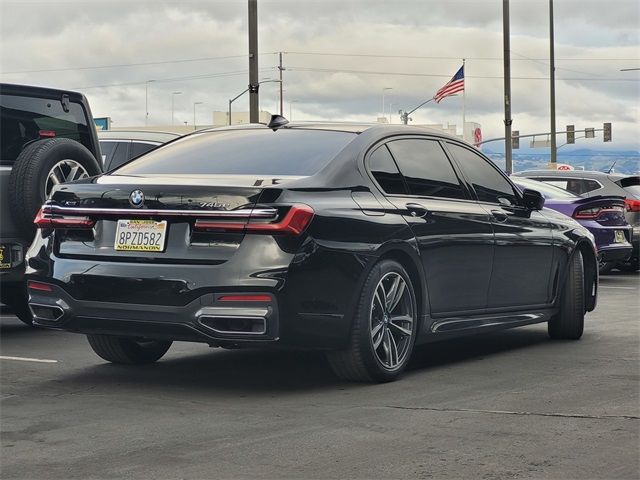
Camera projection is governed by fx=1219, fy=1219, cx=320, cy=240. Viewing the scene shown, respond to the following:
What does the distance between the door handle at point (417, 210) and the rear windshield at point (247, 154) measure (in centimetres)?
57

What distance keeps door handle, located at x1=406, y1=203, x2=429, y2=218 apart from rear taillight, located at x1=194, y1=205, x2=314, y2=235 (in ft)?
3.63

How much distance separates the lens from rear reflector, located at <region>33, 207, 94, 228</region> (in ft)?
23.1

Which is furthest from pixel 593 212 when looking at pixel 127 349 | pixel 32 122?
pixel 127 349

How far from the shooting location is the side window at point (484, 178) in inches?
337

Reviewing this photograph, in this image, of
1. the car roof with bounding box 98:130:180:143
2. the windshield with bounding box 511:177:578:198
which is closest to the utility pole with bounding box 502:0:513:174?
the windshield with bounding box 511:177:578:198

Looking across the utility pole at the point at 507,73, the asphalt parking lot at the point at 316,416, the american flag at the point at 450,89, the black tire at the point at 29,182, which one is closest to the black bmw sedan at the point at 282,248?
the asphalt parking lot at the point at 316,416

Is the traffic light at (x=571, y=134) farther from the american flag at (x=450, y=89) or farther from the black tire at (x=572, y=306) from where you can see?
the black tire at (x=572, y=306)

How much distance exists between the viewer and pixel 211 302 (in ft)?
21.6

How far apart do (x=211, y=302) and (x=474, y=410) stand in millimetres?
1514

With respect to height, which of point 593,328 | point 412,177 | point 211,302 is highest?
point 412,177

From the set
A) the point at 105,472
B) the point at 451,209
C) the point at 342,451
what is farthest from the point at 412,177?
the point at 105,472

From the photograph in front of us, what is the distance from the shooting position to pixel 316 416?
20.2 feet

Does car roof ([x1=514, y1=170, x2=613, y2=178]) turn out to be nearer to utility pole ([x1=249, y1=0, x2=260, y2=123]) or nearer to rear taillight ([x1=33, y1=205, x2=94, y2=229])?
utility pole ([x1=249, y1=0, x2=260, y2=123])

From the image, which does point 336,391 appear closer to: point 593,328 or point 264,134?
point 264,134
